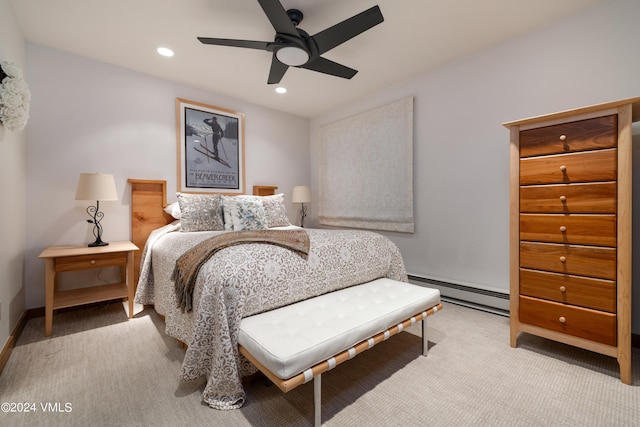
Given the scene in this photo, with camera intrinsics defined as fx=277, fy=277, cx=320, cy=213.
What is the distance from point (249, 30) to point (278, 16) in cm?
79

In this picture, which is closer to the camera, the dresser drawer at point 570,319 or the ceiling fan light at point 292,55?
the dresser drawer at point 570,319

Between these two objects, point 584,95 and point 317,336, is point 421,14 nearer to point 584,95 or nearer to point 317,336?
point 584,95

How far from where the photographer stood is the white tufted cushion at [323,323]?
121cm

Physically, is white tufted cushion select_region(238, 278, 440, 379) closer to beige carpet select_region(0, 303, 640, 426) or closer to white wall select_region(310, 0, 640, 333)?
beige carpet select_region(0, 303, 640, 426)

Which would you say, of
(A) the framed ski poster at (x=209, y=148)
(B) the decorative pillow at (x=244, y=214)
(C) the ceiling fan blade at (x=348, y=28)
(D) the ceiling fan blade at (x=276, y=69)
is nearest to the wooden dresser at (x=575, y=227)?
(C) the ceiling fan blade at (x=348, y=28)

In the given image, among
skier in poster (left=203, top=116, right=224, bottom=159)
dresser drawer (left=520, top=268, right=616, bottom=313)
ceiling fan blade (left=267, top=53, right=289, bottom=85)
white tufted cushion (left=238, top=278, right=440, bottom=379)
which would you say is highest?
ceiling fan blade (left=267, top=53, right=289, bottom=85)

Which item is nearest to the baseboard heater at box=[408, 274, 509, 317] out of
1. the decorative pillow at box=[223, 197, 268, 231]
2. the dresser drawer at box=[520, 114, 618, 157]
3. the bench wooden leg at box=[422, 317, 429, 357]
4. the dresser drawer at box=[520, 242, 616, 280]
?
the dresser drawer at box=[520, 242, 616, 280]

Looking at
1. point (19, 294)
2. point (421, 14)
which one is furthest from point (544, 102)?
point (19, 294)

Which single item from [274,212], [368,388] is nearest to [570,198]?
[368,388]

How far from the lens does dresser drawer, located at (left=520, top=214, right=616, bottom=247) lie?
5.41ft

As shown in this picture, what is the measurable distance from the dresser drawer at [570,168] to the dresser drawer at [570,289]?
2.04ft

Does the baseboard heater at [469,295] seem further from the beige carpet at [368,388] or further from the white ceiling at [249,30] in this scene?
the white ceiling at [249,30]

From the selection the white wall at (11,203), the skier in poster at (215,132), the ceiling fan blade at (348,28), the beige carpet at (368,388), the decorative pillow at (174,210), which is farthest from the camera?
the skier in poster at (215,132)

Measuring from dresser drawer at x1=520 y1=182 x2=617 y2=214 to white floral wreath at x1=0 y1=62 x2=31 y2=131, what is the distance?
3474 millimetres
